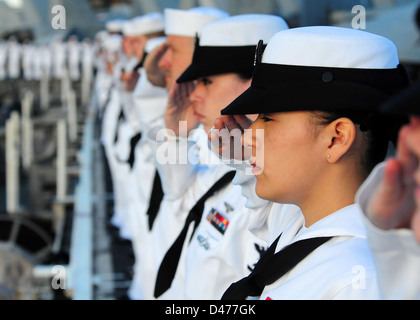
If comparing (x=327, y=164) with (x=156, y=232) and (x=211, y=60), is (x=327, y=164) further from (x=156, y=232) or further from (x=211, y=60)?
(x=156, y=232)

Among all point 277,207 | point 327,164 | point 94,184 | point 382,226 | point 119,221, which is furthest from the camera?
point 94,184

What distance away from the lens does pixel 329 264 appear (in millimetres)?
1383

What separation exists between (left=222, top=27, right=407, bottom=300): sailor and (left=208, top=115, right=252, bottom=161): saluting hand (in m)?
0.37

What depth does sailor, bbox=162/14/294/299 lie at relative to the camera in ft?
7.44

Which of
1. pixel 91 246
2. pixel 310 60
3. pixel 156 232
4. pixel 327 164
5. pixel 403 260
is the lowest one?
pixel 91 246

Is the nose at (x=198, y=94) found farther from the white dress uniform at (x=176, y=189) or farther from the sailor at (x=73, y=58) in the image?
the sailor at (x=73, y=58)

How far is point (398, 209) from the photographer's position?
953 mm

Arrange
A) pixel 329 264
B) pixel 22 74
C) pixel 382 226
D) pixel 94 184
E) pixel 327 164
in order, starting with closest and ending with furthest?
pixel 382 226 → pixel 329 264 → pixel 327 164 → pixel 94 184 → pixel 22 74

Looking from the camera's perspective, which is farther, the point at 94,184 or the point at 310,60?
the point at 94,184

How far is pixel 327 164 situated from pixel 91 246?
3651mm

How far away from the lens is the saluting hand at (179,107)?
2945 millimetres

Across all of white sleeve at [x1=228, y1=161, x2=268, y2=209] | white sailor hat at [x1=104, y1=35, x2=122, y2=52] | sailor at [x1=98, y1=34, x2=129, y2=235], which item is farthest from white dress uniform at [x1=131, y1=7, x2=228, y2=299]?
white sailor hat at [x1=104, y1=35, x2=122, y2=52]
